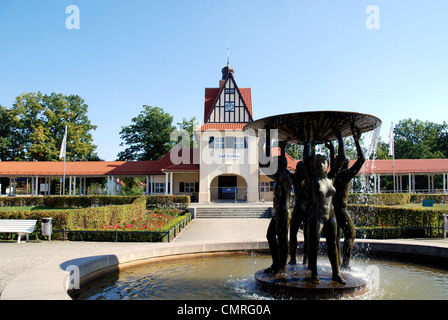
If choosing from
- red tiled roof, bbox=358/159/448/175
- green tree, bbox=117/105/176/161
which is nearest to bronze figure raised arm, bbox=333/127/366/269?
red tiled roof, bbox=358/159/448/175

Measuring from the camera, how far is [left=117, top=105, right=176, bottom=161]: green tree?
5081 centimetres

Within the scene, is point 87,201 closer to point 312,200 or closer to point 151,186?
point 151,186

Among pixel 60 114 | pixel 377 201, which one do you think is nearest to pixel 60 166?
pixel 60 114

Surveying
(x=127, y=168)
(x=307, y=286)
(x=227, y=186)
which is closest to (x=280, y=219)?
(x=307, y=286)

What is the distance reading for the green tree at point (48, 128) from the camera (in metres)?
48.6

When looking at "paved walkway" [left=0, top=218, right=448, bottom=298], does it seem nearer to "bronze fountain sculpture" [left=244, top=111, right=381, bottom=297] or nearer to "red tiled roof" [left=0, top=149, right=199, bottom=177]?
"bronze fountain sculpture" [left=244, top=111, right=381, bottom=297]

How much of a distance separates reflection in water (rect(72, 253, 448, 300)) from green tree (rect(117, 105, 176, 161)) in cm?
4265

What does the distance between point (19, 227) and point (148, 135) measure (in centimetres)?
3999

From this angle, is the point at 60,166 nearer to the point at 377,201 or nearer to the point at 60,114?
the point at 60,114

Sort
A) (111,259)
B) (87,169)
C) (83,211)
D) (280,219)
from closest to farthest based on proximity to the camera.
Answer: (280,219) < (111,259) < (83,211) < (87,169)

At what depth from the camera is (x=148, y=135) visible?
168 feet

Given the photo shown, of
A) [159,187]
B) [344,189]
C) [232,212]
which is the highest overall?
[344,189]

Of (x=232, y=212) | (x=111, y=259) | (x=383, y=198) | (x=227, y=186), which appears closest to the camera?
(x=111, y=259)

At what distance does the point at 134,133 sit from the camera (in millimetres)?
51938
